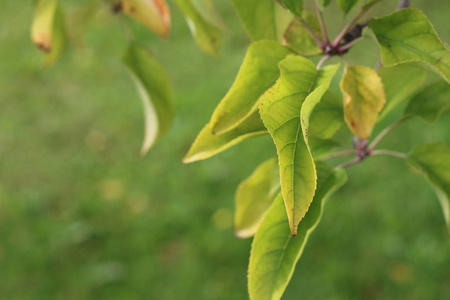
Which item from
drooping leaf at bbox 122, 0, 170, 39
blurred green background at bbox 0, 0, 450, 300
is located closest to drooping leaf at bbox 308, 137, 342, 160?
drooping leaf at bbox 122, 0, 170, 39

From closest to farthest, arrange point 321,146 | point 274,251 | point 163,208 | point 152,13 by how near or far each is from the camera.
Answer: point 274,251, point 321,146, point 152,13, point 163,208

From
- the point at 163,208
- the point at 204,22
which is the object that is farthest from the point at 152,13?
the point at 163,208

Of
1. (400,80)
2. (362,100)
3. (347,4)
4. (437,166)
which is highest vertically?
(347,4)

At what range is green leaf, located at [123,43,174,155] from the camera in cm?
102

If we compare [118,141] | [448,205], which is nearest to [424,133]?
[118,141]

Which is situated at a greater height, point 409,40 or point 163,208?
point 409,40

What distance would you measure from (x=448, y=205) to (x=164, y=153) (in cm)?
275

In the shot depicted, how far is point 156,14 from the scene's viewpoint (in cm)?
98

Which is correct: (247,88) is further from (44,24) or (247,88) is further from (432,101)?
(44,24)

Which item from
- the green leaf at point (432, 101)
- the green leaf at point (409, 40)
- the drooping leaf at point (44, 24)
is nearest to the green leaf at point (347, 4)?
the green leaf at point (409, 40)

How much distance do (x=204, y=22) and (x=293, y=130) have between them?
17.6 inches

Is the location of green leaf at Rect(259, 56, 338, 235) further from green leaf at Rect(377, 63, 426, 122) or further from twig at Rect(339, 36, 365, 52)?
green leaf at Rect(377, 63, 426, 122)

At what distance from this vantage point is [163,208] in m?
3.08

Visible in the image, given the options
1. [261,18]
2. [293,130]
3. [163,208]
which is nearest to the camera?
[293,130]
